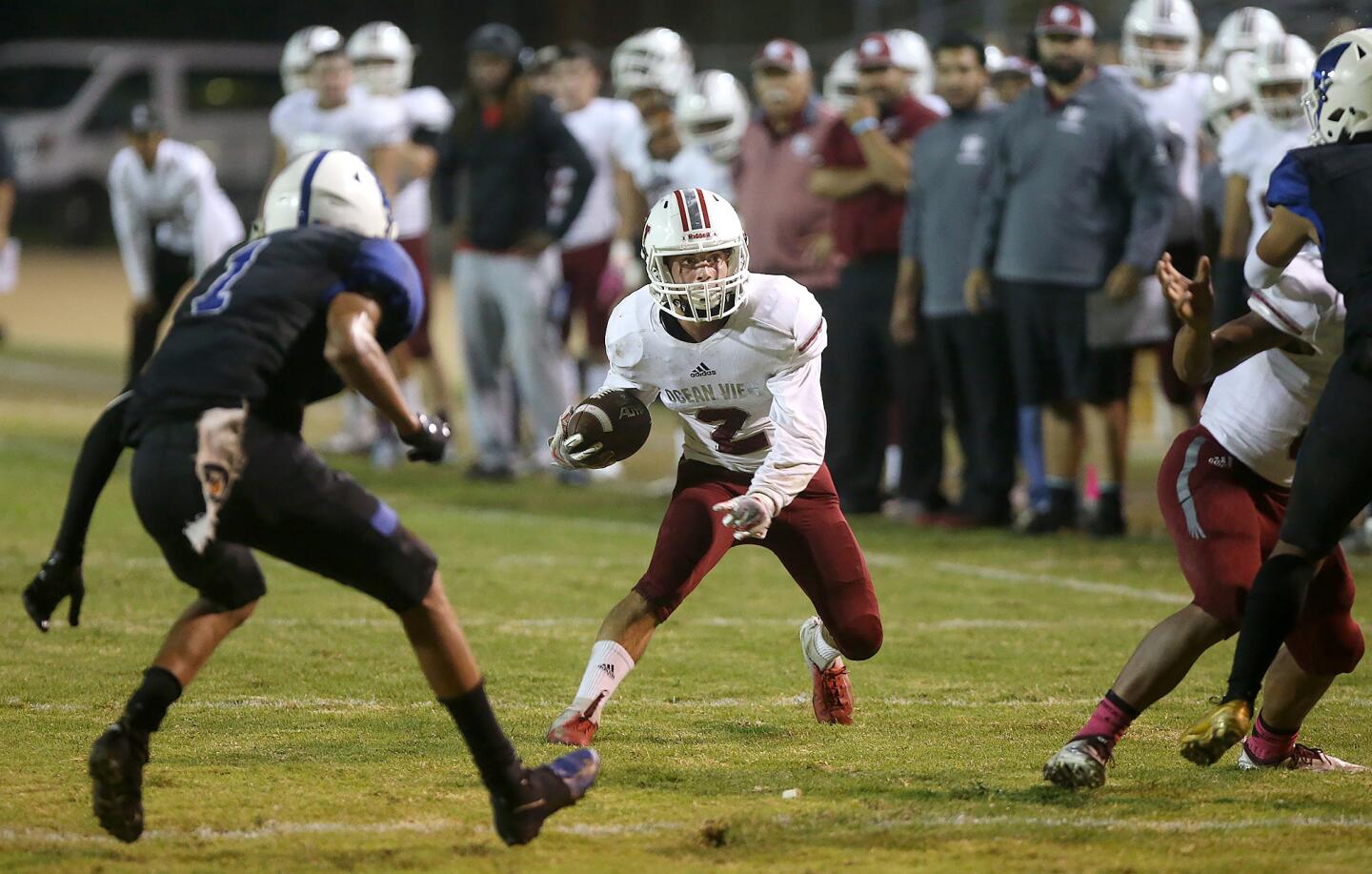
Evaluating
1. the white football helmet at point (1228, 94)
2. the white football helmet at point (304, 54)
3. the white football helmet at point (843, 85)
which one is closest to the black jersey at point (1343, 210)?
the white football helmet at point (1228, 94)

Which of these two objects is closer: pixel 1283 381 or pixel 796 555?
pixel 1283 381

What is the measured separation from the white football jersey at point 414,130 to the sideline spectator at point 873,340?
2.83 meters

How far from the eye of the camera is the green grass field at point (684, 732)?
4.15 metres

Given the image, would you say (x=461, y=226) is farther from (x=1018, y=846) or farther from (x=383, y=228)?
(x=1018, y=846)

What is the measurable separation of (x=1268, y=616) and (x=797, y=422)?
1.35m

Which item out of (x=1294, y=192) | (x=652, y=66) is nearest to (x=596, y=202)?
(x=652, y=66)

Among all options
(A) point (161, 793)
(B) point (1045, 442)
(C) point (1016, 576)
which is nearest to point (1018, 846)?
(A) point (161, 793)

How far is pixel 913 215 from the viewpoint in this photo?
9.46 meters

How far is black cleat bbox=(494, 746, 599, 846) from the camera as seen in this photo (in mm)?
4105

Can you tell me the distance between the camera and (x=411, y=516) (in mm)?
9477

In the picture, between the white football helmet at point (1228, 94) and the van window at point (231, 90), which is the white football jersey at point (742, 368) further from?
the van window at point (231, 90)

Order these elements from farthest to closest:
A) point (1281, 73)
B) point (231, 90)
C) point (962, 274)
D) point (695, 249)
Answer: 1. point (231, 90)
2. point (962, 274)
3. point (1281, 73)
4. point (695, 249)

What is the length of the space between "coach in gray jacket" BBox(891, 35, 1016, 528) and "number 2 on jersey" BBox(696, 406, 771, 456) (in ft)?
12.7

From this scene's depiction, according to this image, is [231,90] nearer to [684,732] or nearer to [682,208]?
[682,208]
